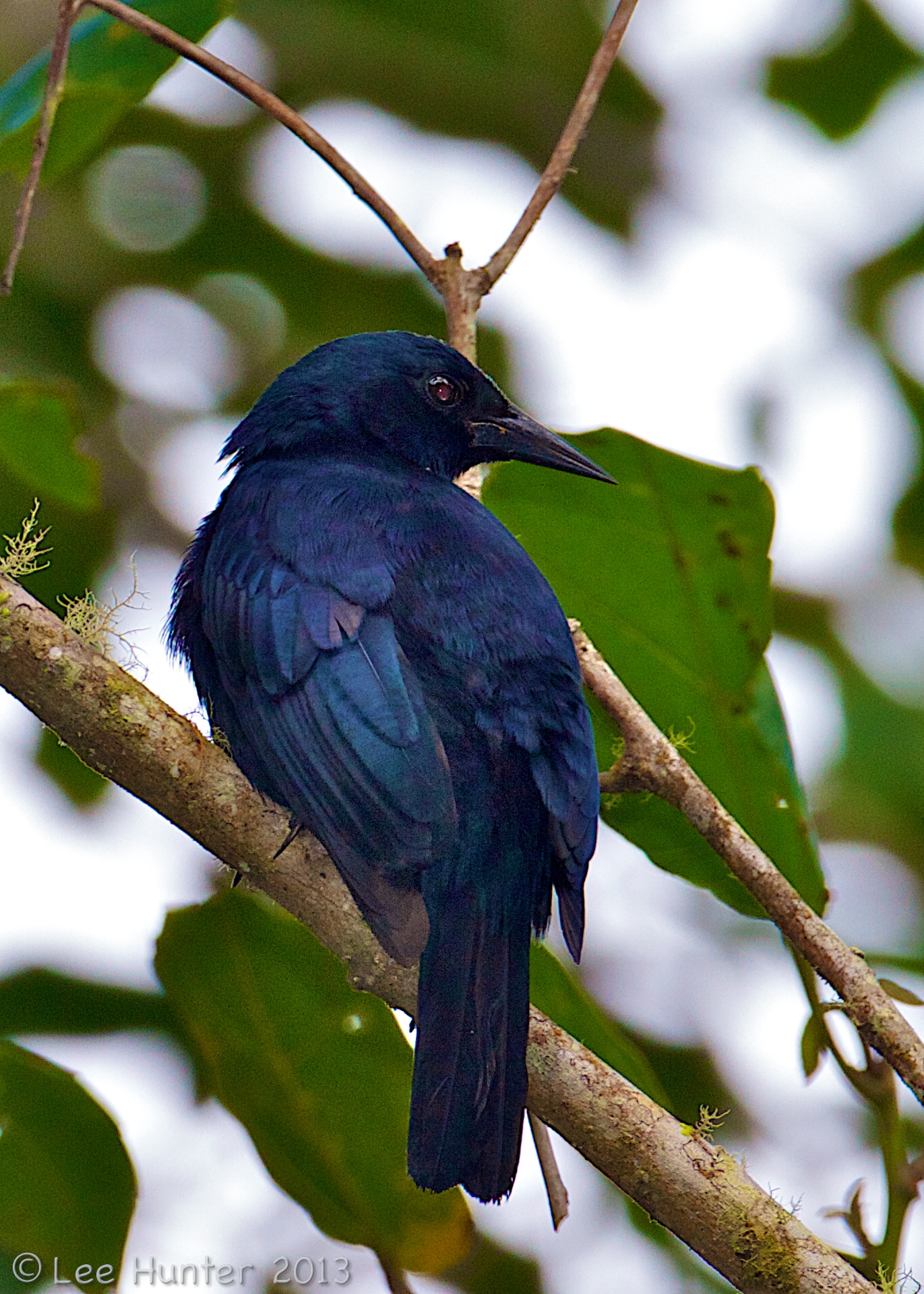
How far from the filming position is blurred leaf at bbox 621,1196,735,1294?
368cm

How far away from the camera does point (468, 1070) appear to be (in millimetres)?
2418

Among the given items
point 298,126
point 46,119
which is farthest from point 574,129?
point 46,119

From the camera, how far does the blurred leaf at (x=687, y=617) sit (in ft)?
10.2

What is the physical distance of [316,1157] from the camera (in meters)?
3.12

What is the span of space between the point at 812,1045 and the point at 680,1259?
3.85 feet

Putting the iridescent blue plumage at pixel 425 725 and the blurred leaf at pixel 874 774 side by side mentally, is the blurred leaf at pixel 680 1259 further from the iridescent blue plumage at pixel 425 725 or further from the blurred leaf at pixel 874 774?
the blurred leaf at pixel 874 774

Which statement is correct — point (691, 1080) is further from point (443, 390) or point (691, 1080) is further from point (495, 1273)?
point (443, 390)

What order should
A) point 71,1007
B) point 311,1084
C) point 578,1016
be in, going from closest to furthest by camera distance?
point 578,1016, point 311,1084, point 71,1007

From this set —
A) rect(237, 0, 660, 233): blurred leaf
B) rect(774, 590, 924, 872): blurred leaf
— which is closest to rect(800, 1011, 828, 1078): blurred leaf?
rect(774, 590, 924, 872): blurred leaf

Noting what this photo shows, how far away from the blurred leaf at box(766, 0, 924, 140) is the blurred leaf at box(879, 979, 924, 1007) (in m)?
3.66

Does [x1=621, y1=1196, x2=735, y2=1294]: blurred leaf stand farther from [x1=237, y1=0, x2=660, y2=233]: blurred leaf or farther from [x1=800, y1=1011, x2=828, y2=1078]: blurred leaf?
[x1=237, y1=0, x2=660, y2=233]: blurred leaf

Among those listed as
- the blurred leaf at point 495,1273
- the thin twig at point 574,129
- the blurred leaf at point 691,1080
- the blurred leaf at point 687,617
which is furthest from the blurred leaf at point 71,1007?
the thin twig at point 574,129

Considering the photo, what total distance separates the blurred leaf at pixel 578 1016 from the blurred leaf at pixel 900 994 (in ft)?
1.51

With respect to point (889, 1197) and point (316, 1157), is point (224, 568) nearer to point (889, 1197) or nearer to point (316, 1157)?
point (316, 1157)
